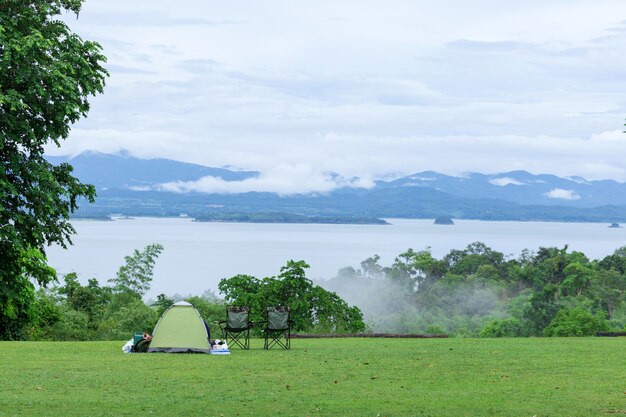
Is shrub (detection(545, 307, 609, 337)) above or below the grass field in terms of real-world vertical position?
below

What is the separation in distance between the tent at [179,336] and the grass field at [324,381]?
641 mm

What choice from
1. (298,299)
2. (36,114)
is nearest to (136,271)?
(298,299)

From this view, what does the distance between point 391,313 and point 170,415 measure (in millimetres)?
55291

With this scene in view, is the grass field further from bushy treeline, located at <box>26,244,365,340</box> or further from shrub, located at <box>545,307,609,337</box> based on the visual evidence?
bushy treeline, located at <box>26,244,365,340</box>

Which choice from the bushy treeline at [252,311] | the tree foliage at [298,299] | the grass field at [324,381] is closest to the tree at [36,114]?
the grass field at [324,381]

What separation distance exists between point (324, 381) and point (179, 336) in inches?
218

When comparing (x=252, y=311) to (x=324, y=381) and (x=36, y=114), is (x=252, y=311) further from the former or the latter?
(x=36, y=114)

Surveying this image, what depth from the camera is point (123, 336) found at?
3284 cm

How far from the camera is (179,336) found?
56.0ft

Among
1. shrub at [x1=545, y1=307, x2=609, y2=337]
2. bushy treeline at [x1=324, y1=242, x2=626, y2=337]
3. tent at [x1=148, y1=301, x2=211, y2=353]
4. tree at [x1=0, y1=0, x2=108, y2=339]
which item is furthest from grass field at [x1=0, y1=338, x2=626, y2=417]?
bushy treeline at [x1=324, y1=242, x2=626, y2=337]

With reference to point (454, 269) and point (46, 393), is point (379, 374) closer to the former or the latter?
point (46, 393)

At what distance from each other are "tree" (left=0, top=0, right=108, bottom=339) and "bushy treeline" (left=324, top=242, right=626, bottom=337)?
30.9 m

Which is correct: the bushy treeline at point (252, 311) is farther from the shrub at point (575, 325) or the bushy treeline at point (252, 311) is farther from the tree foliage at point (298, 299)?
the shrub at point (575, 325)

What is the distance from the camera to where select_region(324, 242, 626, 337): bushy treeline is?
4641 cm
